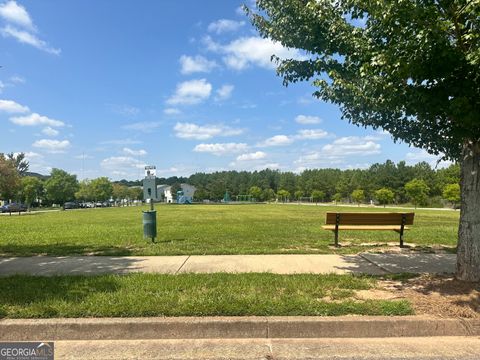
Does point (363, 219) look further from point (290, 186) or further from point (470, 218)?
point (290, 186)

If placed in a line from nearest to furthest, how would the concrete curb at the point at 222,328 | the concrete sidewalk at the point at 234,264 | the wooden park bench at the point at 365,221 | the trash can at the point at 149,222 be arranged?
the concrete curb at the point at 222,328 → the concrete sidewalk at the point at 234,264 → the wooden park bench at the point at 365,221 → the trash can at the point at 149,222

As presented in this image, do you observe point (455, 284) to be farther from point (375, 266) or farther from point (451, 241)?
point (451, 241)

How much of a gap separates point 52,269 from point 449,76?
793 cm

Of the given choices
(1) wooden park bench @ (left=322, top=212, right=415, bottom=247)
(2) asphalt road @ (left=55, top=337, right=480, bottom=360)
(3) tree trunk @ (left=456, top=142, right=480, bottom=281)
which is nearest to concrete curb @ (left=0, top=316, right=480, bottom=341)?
(2) asphalt road @ (left=55, top=337, right=480, bottom=360)

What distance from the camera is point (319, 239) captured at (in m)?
13.2

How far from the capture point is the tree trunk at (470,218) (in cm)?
630

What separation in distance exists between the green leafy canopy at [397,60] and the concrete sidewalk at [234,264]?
2506mm

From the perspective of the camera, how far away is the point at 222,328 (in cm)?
503

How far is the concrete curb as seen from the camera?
16.4ft

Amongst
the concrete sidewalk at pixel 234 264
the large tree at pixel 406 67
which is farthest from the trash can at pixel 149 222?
the large tree at pixel 406 67

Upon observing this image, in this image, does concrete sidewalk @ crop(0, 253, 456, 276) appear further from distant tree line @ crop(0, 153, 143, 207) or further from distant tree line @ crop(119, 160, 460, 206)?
distant tree line @ crop(119, 160, 460, 206)

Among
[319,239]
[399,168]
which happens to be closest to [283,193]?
[399,168]

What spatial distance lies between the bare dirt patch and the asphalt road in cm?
47

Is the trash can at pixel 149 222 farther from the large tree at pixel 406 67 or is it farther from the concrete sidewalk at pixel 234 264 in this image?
the large tree at pixel 406 67
